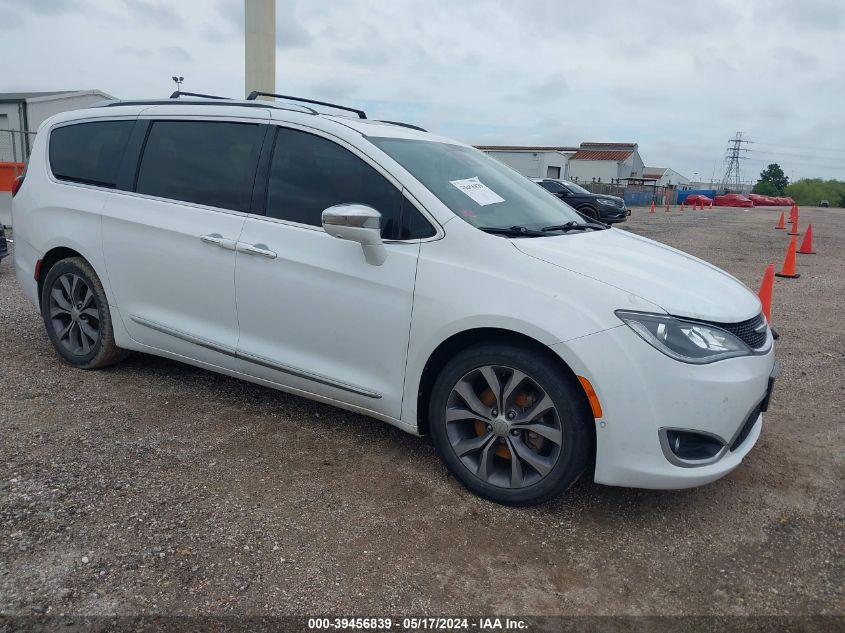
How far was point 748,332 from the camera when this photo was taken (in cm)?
321

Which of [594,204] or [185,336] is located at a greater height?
[185,336]

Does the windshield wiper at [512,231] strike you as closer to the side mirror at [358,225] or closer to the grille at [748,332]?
the side mirror at [358,225]

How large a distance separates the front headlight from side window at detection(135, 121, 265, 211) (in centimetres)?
224

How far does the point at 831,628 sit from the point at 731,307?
4.48ft

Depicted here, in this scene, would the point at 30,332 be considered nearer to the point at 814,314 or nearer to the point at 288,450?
the point at 288,450

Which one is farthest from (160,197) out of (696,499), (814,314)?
(814,314)

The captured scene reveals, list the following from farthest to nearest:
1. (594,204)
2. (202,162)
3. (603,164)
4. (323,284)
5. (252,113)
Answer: (603,164) < (594,204) < (202,162) < (252,113) < (323,284)

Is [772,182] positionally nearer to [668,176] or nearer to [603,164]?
[668,176]

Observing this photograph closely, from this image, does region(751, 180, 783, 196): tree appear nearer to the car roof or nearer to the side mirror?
the car roof

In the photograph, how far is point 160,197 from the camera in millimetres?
4266

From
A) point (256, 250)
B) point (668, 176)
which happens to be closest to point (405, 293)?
point (256, 250)

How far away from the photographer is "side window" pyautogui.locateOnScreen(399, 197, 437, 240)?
3389mm

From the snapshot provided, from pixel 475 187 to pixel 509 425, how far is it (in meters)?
1.36

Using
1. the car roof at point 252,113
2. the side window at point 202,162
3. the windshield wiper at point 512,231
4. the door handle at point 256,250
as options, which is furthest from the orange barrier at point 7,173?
the windshield wiper at point 512,231
